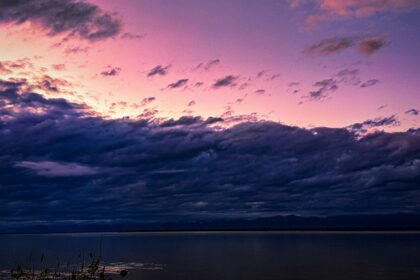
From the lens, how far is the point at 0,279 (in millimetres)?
88125

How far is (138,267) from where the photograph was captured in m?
119

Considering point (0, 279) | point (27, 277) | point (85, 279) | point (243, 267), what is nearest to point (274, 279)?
point (243, 267)

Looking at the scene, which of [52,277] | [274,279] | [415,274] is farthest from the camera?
[415,274]

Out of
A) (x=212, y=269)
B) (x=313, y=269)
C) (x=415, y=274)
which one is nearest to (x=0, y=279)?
(x=212, y=269)

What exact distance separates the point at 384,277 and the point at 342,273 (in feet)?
32.4

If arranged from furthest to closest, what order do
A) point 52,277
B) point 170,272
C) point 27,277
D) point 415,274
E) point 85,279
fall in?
point 170,272 < point 415,274 < point 52,277 < point 27,277 < point 85,279

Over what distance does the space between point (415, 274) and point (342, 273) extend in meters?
14.3

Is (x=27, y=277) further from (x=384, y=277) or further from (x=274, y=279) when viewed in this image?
(x=384, y=277)

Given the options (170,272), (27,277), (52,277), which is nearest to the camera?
(27,277)

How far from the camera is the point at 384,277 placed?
9638cm

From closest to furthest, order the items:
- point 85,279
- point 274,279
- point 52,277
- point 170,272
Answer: point 85,279 < point 52,277 < point 274,279 < point 170,272

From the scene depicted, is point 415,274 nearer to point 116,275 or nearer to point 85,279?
point 116,275

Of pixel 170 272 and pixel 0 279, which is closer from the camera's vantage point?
pixel 0 279

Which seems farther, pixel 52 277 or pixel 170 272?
pixel 170 272
